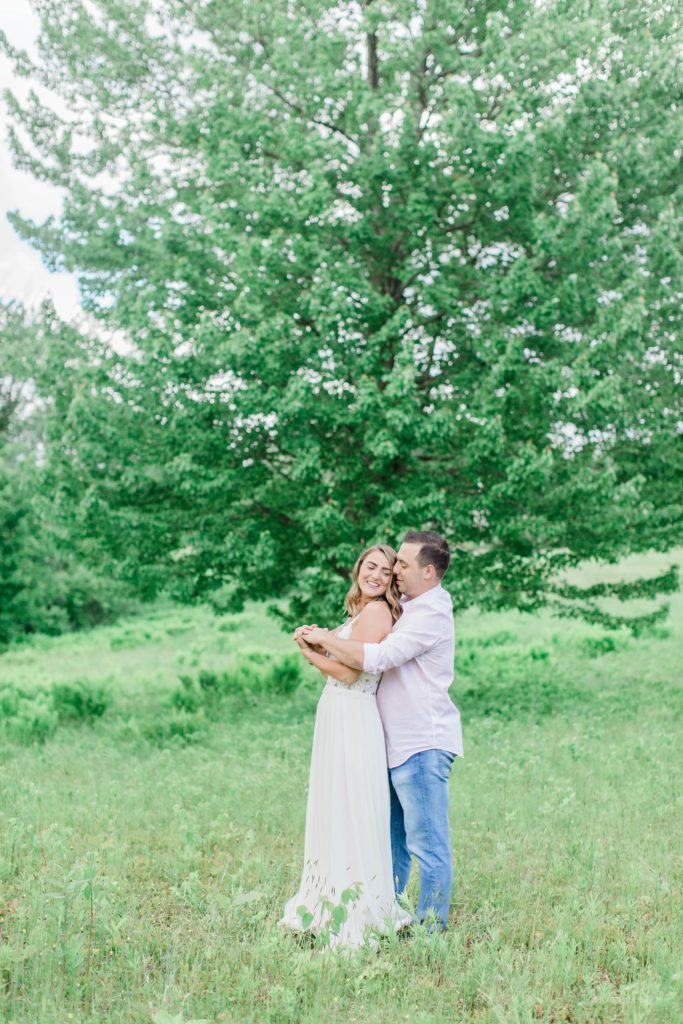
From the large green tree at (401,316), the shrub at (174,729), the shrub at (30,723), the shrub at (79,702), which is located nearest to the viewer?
the large green tree at (401,316)

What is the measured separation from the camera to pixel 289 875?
6.36m

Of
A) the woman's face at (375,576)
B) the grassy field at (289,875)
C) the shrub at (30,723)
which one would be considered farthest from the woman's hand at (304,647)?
the shrub at (30,723)

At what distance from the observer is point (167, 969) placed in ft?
15.6

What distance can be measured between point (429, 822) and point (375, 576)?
1417mm

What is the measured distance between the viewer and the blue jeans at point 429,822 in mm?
5273

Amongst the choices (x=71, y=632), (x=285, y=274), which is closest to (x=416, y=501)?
(x=285, y=274)

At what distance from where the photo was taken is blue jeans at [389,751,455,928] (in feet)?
17.3

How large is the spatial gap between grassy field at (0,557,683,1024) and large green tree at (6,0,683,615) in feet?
7.93

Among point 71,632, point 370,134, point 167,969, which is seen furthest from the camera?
point 71,632

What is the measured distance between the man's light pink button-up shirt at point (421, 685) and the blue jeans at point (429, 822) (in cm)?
8

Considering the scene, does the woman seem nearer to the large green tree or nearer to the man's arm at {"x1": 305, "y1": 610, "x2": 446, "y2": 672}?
the man's arm at {"x1": 305, "y1": 610, "x2": 446, "y2": 672}

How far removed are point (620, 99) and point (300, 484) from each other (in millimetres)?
6592

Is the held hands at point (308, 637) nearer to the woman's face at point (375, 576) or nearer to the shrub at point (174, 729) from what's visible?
the woman's face at point (375, 576)

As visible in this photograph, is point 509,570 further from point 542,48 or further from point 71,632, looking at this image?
point 71,632
